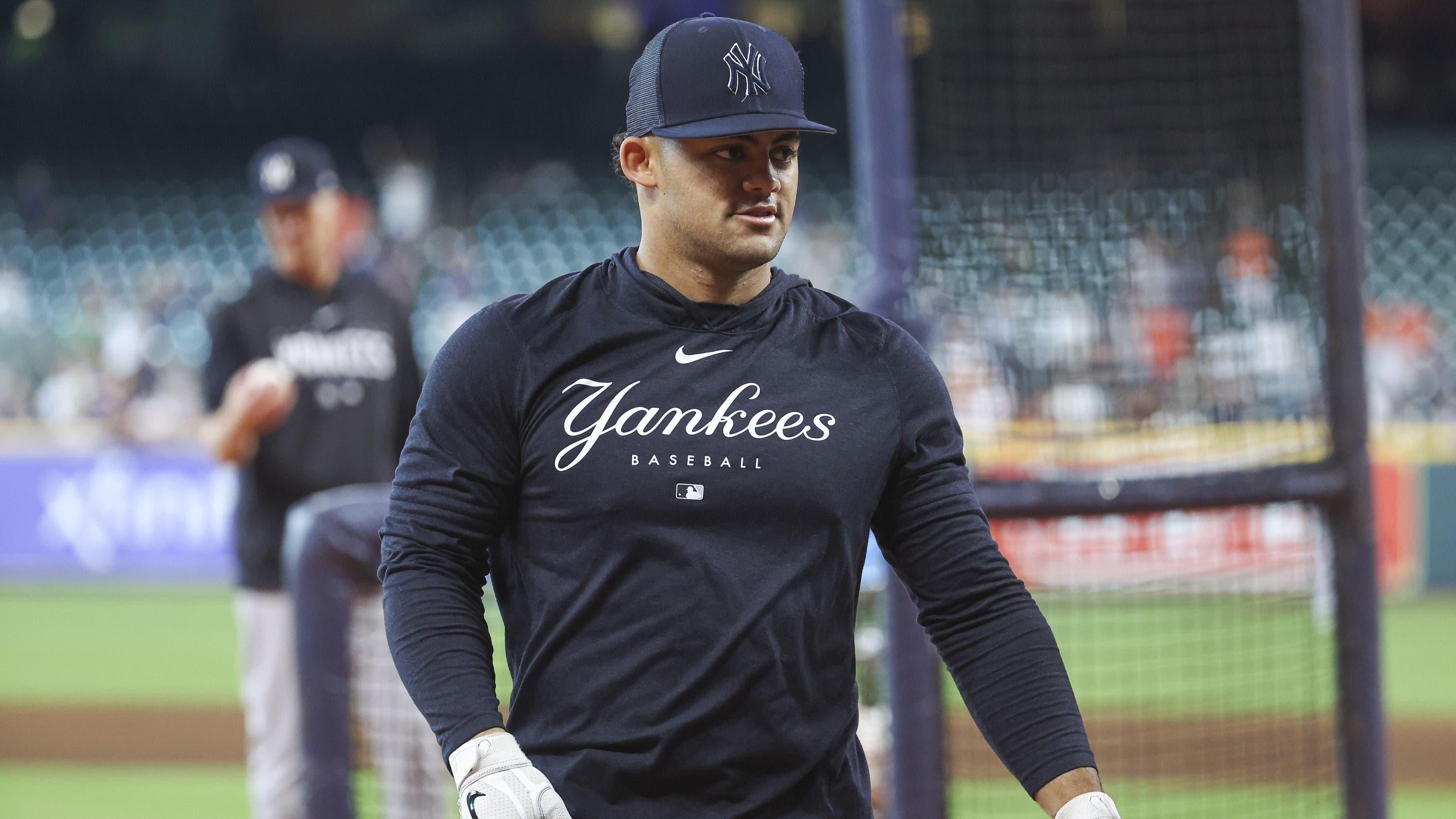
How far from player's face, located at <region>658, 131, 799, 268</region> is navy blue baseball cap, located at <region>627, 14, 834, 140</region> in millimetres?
37

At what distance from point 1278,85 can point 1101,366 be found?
0.98 metres

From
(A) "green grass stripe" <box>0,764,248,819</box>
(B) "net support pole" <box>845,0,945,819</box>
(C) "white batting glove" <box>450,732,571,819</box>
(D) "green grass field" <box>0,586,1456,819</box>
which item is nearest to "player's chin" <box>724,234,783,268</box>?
(C) "white batting glove" <box>450,732,571,819</box>

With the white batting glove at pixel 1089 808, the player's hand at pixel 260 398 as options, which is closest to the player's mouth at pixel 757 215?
the white batting glove at pixel 1089 808

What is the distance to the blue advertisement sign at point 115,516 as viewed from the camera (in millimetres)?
13500

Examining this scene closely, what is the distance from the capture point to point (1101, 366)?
4605mm

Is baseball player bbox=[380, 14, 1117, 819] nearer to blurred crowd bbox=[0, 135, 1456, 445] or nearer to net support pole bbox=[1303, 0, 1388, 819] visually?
blurred crowd bbox=[0, 135, 1456, 445]

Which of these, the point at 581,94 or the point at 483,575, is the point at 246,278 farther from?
the point at 483,575

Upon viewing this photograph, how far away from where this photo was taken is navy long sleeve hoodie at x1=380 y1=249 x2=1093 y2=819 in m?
2.13

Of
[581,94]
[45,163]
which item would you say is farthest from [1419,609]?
[45,163]

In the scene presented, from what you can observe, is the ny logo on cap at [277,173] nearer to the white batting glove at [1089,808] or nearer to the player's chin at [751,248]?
the player's chin at [751,248]

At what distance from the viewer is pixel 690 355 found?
2.22 metres

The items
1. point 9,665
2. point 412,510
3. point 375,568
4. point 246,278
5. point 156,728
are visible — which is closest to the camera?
point 412,510

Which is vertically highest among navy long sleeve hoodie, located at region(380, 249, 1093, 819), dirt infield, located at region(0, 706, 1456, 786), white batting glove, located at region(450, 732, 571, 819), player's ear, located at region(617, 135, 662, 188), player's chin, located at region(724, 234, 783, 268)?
player's ear, located at region(617, 135, 662, 188)

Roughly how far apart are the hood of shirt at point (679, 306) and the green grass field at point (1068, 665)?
5.83 feet
